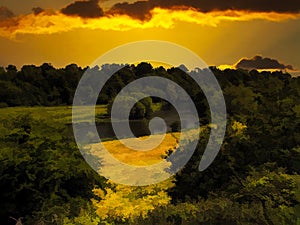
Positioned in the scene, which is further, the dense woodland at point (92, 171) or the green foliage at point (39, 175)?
the green foliage at point (39, 175)

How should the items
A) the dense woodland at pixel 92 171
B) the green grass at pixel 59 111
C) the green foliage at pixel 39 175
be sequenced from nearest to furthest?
the dense woodland at pixel 92 171 → the green foliage at pixel 39 175 → the green grass at pixel 59 111

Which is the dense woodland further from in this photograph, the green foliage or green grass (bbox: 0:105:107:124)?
green grass (bbox: 0:105:107:124)

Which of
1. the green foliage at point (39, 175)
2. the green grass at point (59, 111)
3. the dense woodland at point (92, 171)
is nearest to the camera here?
the dense woodland at point (92, 171)

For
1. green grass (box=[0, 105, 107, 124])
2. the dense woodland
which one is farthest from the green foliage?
green grass (box=[0, 105, 107, 124])

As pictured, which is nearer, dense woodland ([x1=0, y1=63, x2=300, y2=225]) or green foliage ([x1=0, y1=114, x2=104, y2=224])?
dense woodland ([x1=0, y1=63, x2=300, y2=225])

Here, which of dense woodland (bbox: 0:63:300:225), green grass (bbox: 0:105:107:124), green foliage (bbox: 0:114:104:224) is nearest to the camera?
dense woodland (bbox: 0:63:300:225)

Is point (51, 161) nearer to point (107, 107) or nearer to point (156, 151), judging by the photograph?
point (156, 151)

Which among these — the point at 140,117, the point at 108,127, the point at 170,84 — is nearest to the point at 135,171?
the point at 108,127

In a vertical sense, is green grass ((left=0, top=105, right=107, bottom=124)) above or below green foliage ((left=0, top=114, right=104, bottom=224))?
above

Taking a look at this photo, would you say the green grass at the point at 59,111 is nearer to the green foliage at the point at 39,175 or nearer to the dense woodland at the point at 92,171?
the dense woodland at the point at 92,171

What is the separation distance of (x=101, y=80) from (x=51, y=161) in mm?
97110

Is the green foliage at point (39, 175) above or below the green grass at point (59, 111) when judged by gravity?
below

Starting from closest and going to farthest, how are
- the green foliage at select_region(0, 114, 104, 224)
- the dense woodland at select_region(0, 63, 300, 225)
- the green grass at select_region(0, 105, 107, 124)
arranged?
1. the dense woodland at select_region(0, 63, 300, 225)
2. the green foliage at select_region(0, 114, 104, 224)
3. the green grass at select_region(0, 105, 107, 124)

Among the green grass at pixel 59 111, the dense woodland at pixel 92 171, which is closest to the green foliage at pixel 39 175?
the dense woodland at pixel 92 171
